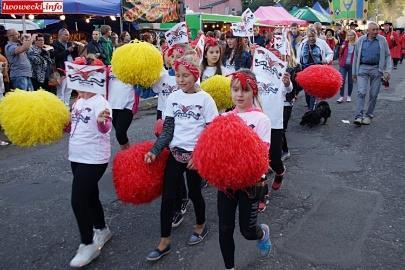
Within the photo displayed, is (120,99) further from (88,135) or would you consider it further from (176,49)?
(88,135)

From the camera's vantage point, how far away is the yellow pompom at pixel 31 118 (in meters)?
3.52

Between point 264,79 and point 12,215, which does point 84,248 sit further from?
point 264,79

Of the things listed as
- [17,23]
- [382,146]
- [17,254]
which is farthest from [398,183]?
[17,23]

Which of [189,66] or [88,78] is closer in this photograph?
[88,78]

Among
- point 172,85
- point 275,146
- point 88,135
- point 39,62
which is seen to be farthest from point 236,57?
point 39,62

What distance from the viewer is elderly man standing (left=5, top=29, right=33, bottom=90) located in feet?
30.2

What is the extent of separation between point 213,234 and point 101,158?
1311 mm

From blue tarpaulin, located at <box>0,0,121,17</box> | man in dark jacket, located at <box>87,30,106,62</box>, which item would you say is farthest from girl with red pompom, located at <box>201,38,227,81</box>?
blue tarpaulin, located at <box>0,0,121,17</box>

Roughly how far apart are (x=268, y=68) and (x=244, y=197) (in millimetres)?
1959

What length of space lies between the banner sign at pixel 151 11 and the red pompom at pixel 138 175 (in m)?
11.2

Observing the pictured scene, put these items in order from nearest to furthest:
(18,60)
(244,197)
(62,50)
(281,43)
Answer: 1. (244,197)
2. (281,43)
3. (18,60)
4. (62,50)

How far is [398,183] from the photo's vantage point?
5.55 m

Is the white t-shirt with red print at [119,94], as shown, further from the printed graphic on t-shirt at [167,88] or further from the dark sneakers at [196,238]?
the dark sneakers at [196,238]

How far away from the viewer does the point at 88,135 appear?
139 inches
